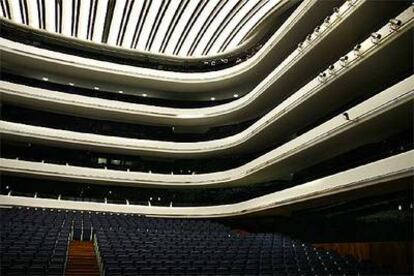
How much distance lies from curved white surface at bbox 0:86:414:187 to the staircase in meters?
8.22

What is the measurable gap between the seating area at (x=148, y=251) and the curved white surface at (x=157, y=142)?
182 inches

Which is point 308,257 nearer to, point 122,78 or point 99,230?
point 99,230

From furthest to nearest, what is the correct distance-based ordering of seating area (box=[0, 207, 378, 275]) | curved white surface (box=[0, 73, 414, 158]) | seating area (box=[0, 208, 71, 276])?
curved white surface (box=[0, 73, 414, 158])
seating area (box=[0, 207, 378, 275])
seating area (box=[0, 208, 71, 276])

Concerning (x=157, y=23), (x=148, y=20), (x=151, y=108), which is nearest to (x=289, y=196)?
(x=151, y=108)

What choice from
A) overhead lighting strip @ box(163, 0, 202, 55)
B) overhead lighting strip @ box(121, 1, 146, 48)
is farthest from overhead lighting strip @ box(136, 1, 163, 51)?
overhead lighting strip @ box(163, 0, 202, 55)

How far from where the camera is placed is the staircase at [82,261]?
34.2 feet

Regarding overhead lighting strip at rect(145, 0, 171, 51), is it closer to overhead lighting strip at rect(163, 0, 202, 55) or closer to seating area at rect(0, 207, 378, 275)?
overhead lighting strip at rect(163, 0, 202, 55)

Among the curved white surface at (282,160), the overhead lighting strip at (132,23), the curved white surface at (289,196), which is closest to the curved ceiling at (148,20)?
the overhead lighting strip at (132,23)

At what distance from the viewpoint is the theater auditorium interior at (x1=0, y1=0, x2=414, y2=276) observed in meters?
11.8

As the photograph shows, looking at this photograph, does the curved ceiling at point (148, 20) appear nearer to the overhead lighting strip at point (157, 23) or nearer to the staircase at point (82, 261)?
the overhead lighting strip at point (157, 23)

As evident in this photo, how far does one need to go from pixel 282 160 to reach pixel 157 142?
29.2 ft

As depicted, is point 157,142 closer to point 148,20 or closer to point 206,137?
point 206,137

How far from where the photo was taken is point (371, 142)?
15.5 m

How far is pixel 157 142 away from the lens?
23547 mm
